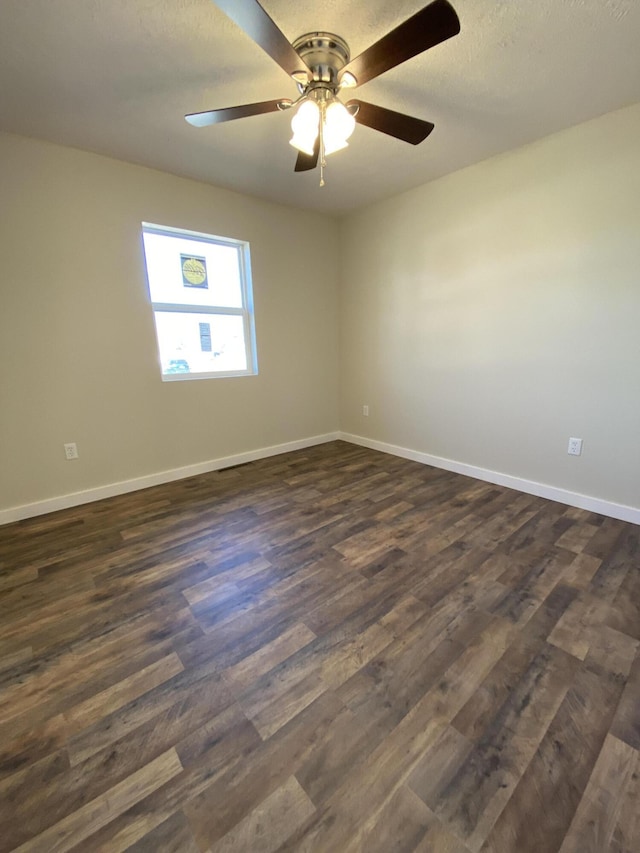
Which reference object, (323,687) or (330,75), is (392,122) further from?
(323,687)

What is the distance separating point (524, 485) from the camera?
110 inches

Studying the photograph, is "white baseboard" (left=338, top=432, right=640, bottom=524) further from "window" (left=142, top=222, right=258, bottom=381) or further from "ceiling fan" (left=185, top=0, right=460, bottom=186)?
"ceiling fan" (left=185, top=0, right=460, bottom=186)

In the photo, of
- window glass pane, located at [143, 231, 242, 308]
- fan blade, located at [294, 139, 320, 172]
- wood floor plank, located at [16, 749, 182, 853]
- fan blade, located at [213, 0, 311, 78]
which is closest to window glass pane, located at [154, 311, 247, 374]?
window glass pane, located at [143, 231, 242, 308]

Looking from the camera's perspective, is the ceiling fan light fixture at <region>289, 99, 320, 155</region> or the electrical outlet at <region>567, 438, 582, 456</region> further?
the electrical outlet at <region>567, 438, 582, 456</region>

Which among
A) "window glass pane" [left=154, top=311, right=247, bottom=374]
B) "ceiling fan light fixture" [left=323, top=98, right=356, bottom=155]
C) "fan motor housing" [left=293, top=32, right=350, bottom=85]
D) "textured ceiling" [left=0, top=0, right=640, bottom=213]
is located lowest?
"window glass pane" [left=154, top=311, right=247, bottom=374]

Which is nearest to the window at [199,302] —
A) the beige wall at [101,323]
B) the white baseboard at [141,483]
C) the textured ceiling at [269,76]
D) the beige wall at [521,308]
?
the beige wall at [101,323]

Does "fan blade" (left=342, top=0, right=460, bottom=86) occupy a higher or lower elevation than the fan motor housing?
lower

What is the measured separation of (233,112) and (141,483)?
2588 millimetres

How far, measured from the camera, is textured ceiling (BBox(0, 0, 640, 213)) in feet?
4.62

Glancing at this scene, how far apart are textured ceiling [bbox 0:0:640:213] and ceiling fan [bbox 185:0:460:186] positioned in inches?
3.7

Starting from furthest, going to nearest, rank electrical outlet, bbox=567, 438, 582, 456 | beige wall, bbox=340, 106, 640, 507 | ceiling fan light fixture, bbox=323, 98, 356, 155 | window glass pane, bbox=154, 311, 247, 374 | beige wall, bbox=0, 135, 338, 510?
window glass pane, bbox=154, 311, 247, 374 → electrical outlet, bbox=567, 438, 582, 456 → beige wall, bbox=0, 135, 338, 510 → beige wall, bbox=340, 106, 640, 507 → ceiling fan light fixture, bbox=323, 98, 356, 155

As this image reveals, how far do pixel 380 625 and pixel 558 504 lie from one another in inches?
71.8

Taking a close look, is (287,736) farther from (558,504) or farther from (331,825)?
(558,504)

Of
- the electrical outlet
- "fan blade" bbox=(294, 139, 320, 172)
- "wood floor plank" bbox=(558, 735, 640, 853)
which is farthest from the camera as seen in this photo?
the electrical outlet
